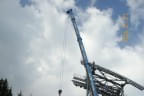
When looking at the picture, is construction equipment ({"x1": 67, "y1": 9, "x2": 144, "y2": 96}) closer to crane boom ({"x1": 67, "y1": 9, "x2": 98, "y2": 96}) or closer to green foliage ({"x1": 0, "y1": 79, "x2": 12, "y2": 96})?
crane boom ({"x1": 67, "y1": 9, "x2": 98, "y2": 96})

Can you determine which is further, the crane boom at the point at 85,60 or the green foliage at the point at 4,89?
the green foliage at the point at 4,89

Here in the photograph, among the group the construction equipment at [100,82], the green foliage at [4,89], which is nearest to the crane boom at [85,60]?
the construction equipment at [100,82]

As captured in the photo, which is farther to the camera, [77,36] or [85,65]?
[77,36]

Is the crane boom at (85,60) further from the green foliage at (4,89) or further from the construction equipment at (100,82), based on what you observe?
the green foliage at (4,89)

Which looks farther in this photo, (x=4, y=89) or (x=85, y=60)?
(x=4, y=89)

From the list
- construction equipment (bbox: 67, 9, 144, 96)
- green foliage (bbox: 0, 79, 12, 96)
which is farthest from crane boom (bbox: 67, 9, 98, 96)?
green foliage (bbox: 0, 79, 12, 96)

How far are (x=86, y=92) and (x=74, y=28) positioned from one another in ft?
41.3

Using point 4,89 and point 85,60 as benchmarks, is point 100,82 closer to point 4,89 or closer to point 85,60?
point 85,60

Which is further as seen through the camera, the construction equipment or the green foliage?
the green foliage

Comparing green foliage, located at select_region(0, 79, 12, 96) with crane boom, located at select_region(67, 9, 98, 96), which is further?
green foliage, located at select_region(0, 79, 12, 96)

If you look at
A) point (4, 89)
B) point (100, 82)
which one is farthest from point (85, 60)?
point (4, 89)

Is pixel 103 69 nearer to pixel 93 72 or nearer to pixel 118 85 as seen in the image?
pixel 93 72

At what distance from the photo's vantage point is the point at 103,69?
2969cm

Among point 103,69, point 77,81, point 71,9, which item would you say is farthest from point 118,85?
point 71,9
